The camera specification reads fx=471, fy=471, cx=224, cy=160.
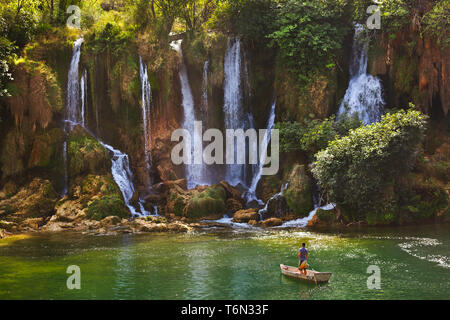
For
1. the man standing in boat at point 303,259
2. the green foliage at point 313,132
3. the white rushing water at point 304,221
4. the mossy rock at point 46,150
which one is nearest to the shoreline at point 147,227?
the white rushing water at point 304,221

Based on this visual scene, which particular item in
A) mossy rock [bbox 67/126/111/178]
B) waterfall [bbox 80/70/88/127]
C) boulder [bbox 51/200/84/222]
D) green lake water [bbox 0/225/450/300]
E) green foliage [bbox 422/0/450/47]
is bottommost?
green lake water [bbox 0/225/450/300]

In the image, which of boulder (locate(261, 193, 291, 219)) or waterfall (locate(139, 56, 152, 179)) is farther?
waterfall (locate(139, 56, 152, 179))

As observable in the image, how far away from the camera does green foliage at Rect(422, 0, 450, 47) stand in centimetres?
2597

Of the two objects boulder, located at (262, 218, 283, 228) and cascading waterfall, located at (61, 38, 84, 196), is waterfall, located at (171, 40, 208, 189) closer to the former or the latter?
cascading waterfall, located at (61, 38, 84, 196)

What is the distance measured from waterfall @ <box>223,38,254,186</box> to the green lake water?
1061 cm

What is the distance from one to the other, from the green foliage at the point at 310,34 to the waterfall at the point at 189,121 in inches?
259

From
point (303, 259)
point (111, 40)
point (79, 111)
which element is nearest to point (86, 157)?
→ point (79, 111)

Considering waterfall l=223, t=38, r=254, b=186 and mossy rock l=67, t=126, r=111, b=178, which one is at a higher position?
waterfall l=223, t=38, r=254, b=186

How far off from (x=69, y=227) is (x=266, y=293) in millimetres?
14508

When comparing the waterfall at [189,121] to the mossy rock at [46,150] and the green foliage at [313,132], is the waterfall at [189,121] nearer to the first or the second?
the green foliage at [313,132]

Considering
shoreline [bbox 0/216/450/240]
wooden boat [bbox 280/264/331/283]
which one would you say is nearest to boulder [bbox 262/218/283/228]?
shoreline [bbox 0/216/450/240]

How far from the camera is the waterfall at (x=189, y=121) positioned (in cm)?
3106

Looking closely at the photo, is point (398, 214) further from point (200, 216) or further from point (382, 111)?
point (200, 216)

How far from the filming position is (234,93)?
3155 centimetres
